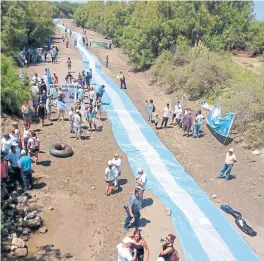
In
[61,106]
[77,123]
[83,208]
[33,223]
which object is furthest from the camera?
[61,106]

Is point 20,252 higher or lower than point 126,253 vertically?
lower

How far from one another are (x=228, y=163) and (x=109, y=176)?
4.86 metres

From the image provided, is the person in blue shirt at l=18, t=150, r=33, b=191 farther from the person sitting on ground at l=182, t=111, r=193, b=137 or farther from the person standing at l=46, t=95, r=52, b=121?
the person sitting on ground at l=182, t=111, r=193, b=137

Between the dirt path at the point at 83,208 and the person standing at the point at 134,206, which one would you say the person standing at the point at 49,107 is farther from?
the person standing at the point at 134,206

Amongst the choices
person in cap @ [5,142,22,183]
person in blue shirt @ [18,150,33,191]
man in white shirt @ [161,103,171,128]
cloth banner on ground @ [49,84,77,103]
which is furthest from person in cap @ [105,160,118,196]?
cloth banner on ground @ [49,84,77,103]

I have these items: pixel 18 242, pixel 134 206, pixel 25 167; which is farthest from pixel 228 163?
pixel 18 242

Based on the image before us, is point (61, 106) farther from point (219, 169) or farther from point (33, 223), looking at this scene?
point (33, 223)

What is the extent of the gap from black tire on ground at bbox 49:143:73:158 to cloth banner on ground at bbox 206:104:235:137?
762 cm

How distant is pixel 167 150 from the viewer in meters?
17.5

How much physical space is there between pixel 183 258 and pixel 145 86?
68.6ft

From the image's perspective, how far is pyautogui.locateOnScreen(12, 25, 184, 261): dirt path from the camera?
10.4 metres

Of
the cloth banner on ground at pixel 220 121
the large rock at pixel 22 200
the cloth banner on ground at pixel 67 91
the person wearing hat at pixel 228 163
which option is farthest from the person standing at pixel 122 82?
the large rock at pixel 22 200

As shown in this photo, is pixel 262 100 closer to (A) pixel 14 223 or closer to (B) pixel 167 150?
(B) pixel 167 150

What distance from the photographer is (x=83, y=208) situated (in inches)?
484
